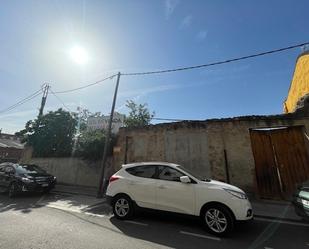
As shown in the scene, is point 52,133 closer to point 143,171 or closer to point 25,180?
point 25,180

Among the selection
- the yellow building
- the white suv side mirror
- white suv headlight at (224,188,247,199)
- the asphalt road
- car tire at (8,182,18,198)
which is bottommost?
the asphalt road

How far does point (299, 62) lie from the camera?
1536 cm

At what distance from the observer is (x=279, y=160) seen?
9.25 metres

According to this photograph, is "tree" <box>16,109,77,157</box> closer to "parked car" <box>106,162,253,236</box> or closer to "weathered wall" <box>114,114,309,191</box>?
"weathered wall" <box>114,114,309,191</box>

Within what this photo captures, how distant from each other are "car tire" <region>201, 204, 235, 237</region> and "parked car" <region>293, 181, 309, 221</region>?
59.5 inches

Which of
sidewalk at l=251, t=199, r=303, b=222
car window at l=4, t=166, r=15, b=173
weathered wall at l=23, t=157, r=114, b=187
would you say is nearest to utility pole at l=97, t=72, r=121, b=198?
weathered wall at l=23, t=157, r=114, b=187

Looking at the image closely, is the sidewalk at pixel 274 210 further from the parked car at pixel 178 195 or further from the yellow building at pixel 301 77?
the yellow building at pixel 301 77

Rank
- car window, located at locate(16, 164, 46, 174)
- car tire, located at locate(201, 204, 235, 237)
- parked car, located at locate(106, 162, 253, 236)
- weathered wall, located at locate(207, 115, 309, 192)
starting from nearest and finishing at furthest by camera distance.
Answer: car tire, located at locate(201, 204, 235, 237), parked car, located at locate(106, 162, 253, 236), weathered wall, located at locate(207, 115, 309, 192), car window, located at locate(16, 164, 46, 174)

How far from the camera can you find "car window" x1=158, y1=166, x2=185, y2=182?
622cm

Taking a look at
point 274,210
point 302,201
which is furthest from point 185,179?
point 274,210

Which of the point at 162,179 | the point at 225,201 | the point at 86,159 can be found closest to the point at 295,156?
the point at 225,201

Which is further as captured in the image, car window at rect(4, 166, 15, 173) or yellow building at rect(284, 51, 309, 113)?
yellow building at rect(284, 51, 309, 113)

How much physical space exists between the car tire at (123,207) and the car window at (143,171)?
0.73 m

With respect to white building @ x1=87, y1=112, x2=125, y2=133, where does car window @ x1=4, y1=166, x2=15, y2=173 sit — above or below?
below
